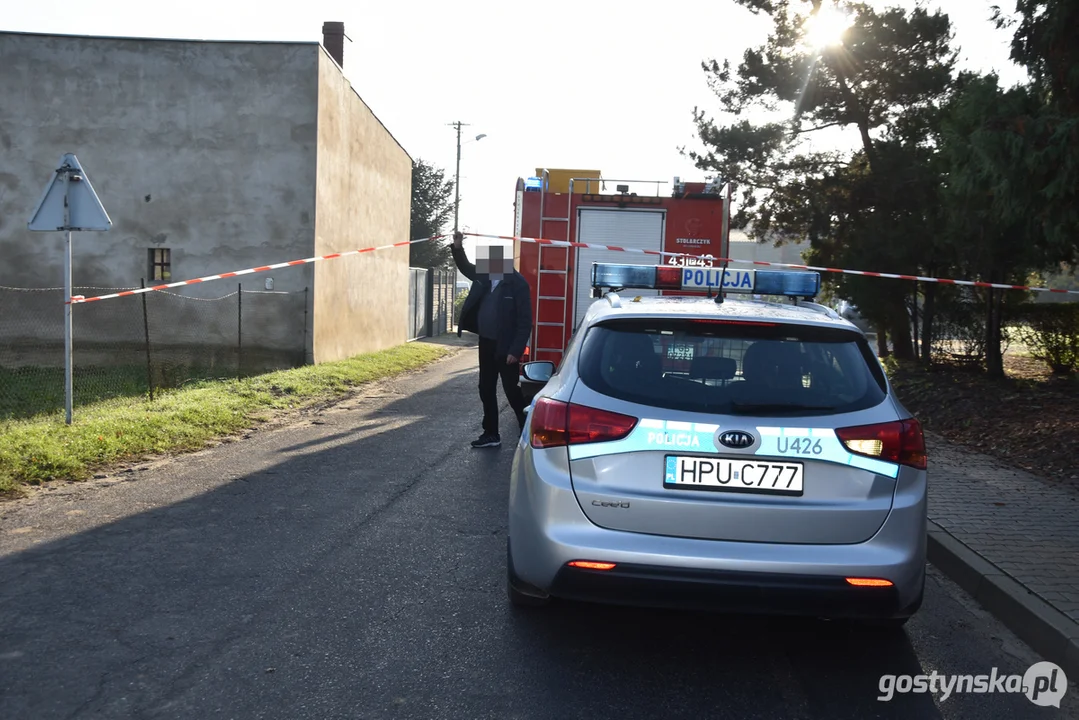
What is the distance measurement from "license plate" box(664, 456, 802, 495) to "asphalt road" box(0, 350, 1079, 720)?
800 millimetres

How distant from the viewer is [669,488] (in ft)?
12.8

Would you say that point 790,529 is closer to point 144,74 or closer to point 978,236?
point 978,236

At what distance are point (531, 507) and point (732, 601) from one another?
88 centimetres

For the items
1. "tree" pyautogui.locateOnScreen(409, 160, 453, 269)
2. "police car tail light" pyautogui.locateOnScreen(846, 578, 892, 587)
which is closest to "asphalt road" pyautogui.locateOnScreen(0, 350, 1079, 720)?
"police car tail light" pyautogui.locateOnScreen(846, 578, 892, 587)

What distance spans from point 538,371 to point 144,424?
5.57 meters

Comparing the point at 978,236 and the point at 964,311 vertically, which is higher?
the point at 978,236

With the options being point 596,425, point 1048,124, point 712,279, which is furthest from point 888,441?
point 1048,124

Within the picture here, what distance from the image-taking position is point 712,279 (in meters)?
6.43

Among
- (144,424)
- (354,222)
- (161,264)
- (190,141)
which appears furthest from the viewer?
(354,222)

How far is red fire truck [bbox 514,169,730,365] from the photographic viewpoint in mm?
12078

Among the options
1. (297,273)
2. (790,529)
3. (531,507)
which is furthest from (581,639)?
(297,273)

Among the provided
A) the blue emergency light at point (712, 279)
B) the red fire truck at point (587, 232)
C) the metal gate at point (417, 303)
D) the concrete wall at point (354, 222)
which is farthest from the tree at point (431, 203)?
the blue emergency light at point (712, 279)

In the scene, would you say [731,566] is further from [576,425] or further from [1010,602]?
[1010,602]

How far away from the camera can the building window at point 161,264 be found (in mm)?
17141
